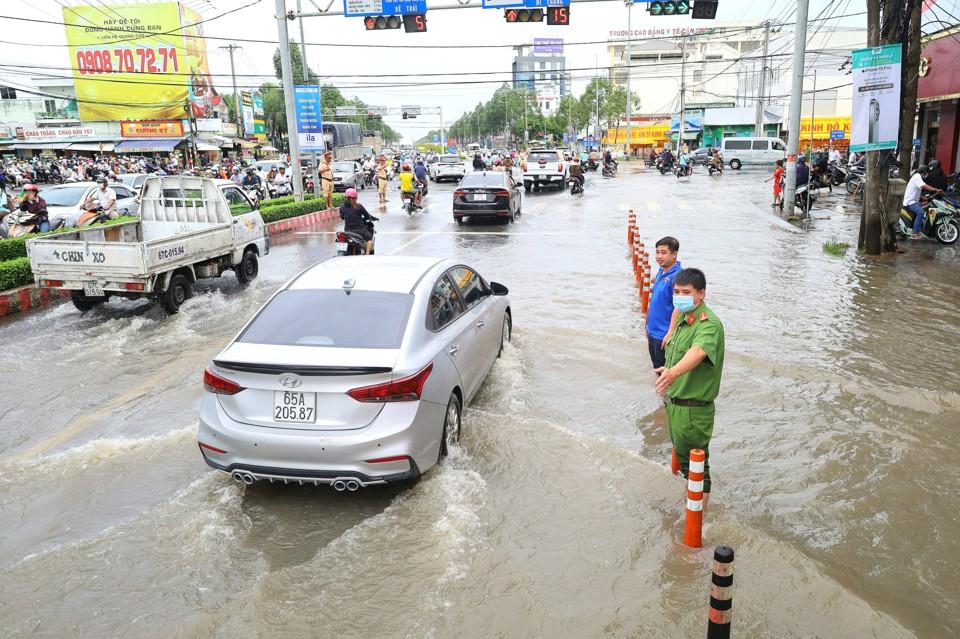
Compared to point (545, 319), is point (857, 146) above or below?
above

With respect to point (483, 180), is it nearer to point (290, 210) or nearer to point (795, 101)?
point (290, 210)

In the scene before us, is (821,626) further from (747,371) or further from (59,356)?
(59,356)

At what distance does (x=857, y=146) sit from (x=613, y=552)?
11.8 meters

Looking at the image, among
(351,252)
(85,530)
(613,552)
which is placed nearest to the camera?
(613,552)

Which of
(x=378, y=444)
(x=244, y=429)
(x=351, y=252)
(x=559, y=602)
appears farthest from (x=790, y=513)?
(x=351, y=252)

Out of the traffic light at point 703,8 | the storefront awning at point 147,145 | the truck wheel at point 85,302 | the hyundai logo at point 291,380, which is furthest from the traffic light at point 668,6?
the storefront awning at point 147,145

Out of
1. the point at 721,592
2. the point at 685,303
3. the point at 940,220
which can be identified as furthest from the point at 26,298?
the point at 940,220

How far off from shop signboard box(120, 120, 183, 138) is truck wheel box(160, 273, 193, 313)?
1998 inches

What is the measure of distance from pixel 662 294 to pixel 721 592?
3397 millimetres

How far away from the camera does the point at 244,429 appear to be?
4750 mm

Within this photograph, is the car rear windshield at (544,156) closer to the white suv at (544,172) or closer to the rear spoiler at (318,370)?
the white suv at (544,172)

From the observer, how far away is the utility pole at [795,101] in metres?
20.2

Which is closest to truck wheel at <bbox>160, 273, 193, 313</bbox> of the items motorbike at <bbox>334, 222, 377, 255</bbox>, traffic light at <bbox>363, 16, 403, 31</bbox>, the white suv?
motorbike at <bbox>334, 222, 377, 255</bbox>

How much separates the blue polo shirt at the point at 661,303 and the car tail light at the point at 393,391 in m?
2.35
